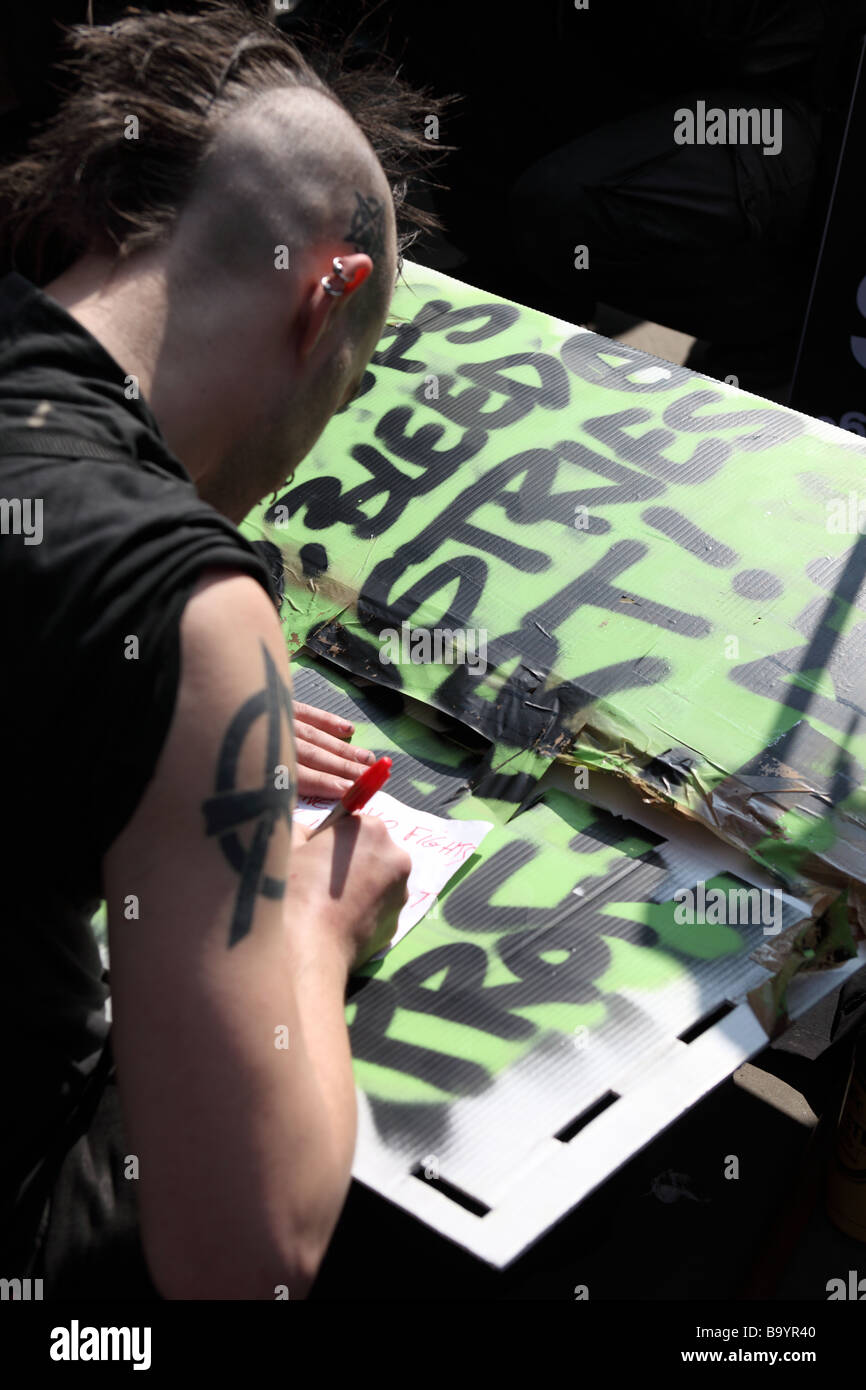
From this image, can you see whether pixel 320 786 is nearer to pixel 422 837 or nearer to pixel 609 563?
pixel 422 837

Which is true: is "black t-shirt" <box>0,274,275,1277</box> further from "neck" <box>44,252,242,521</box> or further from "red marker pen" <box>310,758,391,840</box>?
"red marker pen" <box>310,758,391,840</box>

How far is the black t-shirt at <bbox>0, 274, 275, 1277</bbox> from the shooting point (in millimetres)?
850

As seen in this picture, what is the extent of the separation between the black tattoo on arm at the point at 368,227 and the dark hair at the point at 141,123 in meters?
0.12

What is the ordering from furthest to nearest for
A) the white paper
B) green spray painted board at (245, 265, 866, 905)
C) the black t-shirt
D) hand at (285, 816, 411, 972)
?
green spray painted board at (245, 265, 866, 905) < the white paper < hand at (285, 816, 411, 972) < the black t-shirt

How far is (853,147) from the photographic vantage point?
2650 mm

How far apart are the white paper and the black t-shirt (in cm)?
37

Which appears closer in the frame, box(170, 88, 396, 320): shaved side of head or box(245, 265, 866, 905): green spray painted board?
box(170, 88, 396, 320): shaved side of head

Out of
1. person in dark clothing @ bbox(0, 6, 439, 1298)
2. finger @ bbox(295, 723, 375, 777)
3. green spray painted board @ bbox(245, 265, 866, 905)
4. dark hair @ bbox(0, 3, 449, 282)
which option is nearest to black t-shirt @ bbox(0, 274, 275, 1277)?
person in dark clothing @ bbox(0, 6, 439, 1298)

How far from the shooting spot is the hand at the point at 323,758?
140cm

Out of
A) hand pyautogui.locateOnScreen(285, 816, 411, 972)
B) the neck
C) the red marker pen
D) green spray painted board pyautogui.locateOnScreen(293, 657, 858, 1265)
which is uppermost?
the neck

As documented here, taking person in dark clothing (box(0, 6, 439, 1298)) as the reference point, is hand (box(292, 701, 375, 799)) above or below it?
below

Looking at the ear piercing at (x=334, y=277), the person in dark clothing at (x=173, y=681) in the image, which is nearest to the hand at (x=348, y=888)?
the person in dark clothing at (x=173, y=681)

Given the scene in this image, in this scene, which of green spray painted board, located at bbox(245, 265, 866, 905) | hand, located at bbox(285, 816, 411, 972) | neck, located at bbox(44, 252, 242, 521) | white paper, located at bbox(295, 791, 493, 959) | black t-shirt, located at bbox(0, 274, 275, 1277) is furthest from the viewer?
green spray painted board, located at bbox(245, 265, 866, 905)
